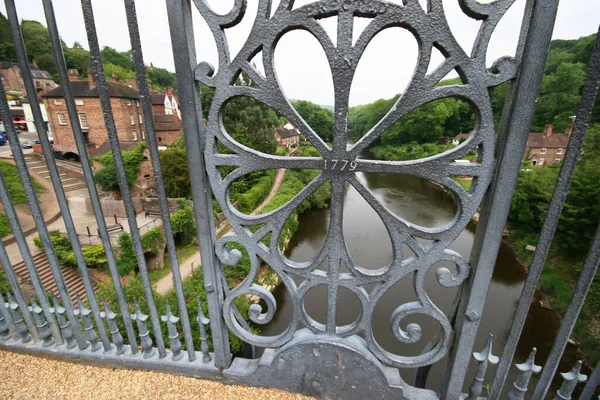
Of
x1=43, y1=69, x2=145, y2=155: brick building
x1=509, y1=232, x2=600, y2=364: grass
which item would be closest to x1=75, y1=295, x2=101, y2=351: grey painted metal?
x1=509, y1=232, x2=600, y2=364: grass

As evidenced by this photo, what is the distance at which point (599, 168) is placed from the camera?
9195 mm

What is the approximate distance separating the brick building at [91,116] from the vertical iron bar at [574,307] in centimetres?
1584

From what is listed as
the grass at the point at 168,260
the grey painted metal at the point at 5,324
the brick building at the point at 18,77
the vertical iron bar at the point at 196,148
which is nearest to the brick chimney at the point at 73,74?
the brick building at the point at 18,77

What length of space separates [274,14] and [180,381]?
2.83m

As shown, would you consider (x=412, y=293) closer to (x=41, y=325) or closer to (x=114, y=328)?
(x=114, y=328)

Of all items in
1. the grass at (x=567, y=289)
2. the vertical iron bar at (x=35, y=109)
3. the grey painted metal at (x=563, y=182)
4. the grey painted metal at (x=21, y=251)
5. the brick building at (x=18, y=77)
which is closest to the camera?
the grey painted metal at (x=563, y=182)

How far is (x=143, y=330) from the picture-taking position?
2.36 meters

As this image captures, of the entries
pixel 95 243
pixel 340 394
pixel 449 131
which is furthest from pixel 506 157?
pixel 449 131

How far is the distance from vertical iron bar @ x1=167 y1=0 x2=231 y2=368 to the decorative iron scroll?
0.24 feet

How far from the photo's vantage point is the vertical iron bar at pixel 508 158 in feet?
4.51

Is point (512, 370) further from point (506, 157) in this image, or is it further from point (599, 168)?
point (506, 157)

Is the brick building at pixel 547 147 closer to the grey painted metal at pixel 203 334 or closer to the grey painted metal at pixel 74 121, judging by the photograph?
the grey painted metal at pixel 203 334

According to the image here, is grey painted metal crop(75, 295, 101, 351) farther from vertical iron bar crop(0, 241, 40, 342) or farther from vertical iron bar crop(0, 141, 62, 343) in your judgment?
vertical iron bar crop(0, 241, 40, 342)

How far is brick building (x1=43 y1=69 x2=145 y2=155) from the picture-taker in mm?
13508
